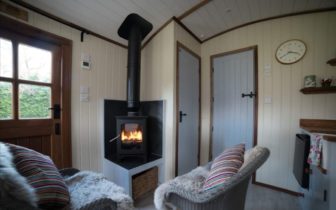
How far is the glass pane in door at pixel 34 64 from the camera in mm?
1565

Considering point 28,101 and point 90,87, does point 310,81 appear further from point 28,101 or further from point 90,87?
point 28,101

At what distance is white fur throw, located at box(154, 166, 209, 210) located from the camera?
1.09 meters

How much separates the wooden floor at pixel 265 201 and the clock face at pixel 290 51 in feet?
6.13

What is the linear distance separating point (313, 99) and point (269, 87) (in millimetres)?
523

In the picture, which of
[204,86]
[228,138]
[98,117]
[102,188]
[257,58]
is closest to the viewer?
[102,188]

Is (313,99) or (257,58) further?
(257,58)

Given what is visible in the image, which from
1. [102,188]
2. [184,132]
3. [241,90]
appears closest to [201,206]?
[102,188]

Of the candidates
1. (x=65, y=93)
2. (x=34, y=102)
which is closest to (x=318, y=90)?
(x=65, y=93)

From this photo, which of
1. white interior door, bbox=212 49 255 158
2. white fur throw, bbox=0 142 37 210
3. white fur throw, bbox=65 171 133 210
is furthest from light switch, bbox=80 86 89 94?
white interior door, bbox=212 49 255 158

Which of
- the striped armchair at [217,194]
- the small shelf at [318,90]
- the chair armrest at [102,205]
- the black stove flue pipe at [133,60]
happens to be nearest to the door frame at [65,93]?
the black stove flue pipe at [133,60]

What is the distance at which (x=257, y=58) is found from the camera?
235 cm

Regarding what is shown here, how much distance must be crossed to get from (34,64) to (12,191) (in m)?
1.57

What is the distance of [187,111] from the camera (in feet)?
Result: 8.14

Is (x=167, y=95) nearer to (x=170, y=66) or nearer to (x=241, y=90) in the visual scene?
(x=170, y=66)
